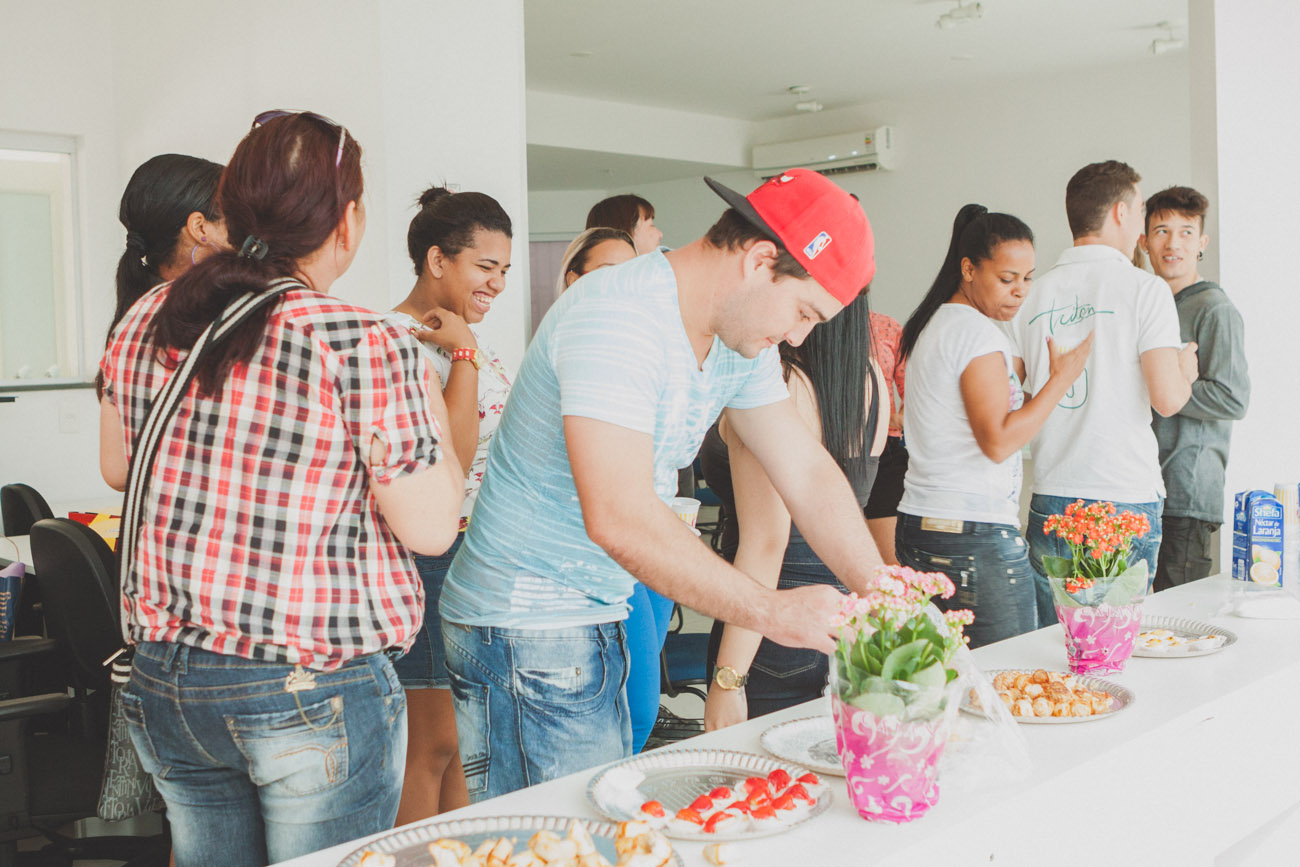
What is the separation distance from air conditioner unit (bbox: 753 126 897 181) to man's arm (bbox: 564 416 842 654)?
7888mm

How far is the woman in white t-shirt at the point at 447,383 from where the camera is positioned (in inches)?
83.9

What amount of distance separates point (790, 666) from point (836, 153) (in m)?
7.87

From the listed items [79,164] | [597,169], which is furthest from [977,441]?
[597,169]

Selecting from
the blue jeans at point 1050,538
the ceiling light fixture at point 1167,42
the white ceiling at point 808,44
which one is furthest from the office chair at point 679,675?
the ceiling light fixture at point 1167,42

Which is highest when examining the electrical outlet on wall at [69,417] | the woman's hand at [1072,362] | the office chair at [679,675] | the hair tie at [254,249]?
the hair tie at [254,249]

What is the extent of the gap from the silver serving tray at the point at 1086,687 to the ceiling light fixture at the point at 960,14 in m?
5.17

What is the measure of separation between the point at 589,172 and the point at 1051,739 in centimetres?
941

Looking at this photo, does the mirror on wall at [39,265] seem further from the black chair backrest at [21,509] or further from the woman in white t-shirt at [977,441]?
the woman in white t-shirt at [977,441]

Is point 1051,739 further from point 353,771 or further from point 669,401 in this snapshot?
point 353,771

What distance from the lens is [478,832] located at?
1068mm

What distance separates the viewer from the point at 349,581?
1256 millimetres

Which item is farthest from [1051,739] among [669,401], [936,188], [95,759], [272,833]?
[936,188]

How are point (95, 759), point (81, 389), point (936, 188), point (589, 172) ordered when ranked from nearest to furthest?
point (95, 759)
point (81, 389)
point (936, 188)
point (589, 172)

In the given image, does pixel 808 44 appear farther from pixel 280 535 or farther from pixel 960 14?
pixel 280 535
